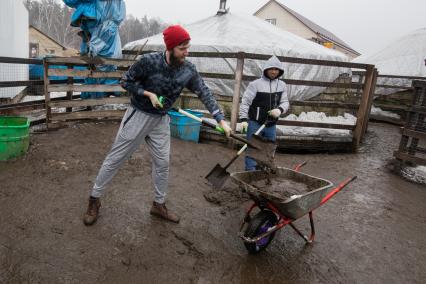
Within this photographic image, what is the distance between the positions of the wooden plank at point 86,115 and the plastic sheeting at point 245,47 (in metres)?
2.82

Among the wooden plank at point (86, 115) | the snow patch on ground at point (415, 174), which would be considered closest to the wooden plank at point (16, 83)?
the wooden plank at point (86, 115)

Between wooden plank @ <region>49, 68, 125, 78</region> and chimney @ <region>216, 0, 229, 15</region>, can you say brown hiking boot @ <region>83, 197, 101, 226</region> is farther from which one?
chimney @ <region>216, 0, 229, 15</region>

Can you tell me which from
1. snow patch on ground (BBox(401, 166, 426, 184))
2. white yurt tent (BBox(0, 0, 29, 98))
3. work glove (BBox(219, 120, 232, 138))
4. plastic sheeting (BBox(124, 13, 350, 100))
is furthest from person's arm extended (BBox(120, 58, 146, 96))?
white yurt tent (BBox(0, 0, 29, 98))

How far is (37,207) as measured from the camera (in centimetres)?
345

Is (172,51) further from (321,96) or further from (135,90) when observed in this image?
(321,96)

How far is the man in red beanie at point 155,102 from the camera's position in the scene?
9.44ft

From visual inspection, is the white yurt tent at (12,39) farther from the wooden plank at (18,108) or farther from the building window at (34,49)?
the building window at (34,49)

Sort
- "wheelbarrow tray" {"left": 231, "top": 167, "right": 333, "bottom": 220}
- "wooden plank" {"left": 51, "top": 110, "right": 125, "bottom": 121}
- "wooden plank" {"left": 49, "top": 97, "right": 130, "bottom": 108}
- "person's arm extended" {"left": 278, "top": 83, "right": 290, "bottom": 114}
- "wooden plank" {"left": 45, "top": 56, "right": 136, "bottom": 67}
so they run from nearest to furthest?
1. "wheelbarrow tray" {"left": 231, "top": 167, "right": 333, "bottom": 220}
2. "person's arm extended" {"left": 278, "top": 83, "right": 290, "bottom": 114}
3. "wooden plank" {"left": 45, "top": 56, "right": 136, "bottom": 67}
4. "wooden plank" {"left": 49, "top": 97, "right": 130, "bottom": 108}
5. "wooden plank" {"left": 51, "top": 110, "right": 125, "bottom": 121}

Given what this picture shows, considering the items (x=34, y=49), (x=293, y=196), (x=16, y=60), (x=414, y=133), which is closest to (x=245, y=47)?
(x=414, y=133)

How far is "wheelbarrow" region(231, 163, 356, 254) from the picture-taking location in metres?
2.74

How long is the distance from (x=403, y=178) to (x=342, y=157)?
49.3 inches

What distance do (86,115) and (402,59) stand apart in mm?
13776

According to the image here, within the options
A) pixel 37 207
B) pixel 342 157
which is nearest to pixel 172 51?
pixel 37 207

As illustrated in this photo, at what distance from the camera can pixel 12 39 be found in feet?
32.8
